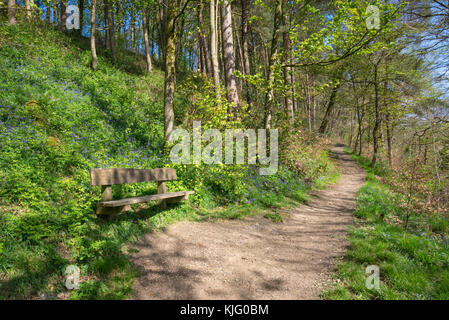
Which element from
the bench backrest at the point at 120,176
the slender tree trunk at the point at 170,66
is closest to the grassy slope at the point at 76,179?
the bench backrest at the point at 120,176

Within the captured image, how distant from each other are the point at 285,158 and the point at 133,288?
26.5ft

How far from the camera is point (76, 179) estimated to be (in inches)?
180

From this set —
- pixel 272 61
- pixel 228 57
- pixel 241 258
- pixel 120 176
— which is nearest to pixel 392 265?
pixel 241 258

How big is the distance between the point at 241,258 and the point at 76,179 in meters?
3.39

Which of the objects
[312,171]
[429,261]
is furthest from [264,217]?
[312,171]

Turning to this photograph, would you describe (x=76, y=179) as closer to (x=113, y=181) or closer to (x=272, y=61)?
(x=113, y=181)

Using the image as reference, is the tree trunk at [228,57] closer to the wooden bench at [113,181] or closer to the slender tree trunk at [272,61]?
the slender tree trunk at [272,61]

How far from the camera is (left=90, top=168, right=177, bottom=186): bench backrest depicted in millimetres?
3660

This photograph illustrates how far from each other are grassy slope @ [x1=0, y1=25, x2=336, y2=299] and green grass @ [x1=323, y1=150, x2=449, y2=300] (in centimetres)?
222

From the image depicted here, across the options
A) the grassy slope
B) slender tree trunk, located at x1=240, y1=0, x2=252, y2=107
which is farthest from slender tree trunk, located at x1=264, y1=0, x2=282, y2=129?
the grassy slope

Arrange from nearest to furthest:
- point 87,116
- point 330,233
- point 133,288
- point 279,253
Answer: point 133,288
point 279,253
point 330,233
point 87,116

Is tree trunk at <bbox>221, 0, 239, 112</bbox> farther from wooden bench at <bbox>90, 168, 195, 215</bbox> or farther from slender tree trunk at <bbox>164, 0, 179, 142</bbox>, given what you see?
wooden bench at <bbox>90, 168, 195, 215</bbox>
